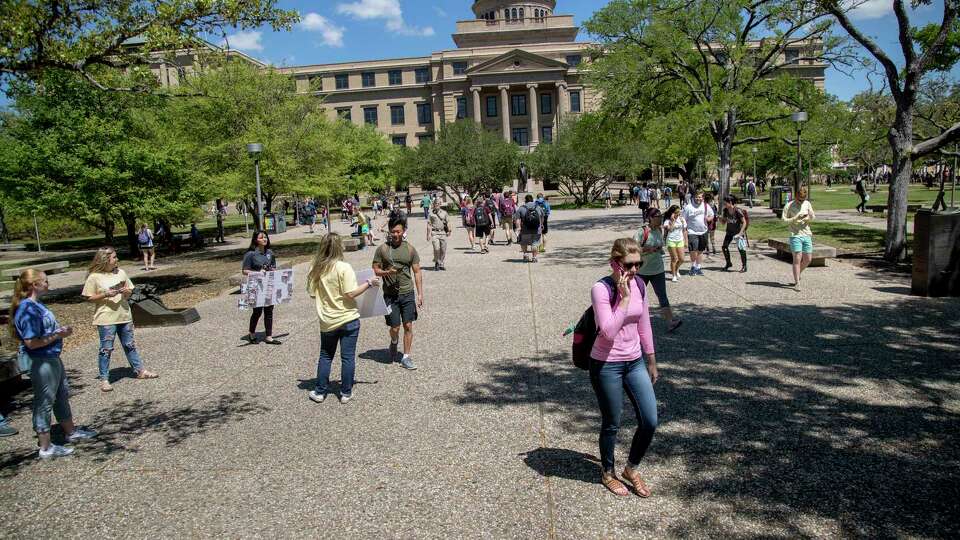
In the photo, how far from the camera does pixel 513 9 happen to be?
89125 mm

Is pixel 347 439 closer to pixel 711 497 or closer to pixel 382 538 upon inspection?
pixel 382 538

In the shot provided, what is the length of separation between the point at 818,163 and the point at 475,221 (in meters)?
38.6

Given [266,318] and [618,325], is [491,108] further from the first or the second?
[618,325]

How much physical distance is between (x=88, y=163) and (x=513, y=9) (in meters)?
79.1

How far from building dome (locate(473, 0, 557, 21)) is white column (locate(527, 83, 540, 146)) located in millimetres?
17211

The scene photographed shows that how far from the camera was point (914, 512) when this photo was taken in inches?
156

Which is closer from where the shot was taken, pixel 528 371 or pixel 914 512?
pixel 914 512

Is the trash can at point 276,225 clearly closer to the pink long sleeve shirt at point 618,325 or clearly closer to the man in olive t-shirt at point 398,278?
the man in olive t-shirt at point 398,278

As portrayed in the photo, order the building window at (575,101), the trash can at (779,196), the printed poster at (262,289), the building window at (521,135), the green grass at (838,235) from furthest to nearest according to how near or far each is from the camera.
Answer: the building window at (521,135)
the building window at (575,101)
the trash can at (779,196)
the green grass at (838,235)
the printed poster at (262,289)

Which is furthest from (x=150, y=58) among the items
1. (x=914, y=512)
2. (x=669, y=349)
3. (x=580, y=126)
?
(x=580, y=126)

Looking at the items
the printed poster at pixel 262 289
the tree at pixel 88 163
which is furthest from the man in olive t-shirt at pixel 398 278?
the tree at pixel 88 163

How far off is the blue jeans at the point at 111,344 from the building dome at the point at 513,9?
87907 mm

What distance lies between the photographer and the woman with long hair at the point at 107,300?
6875mm

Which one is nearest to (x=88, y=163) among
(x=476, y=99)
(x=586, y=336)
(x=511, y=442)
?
(x=511, y=442)
